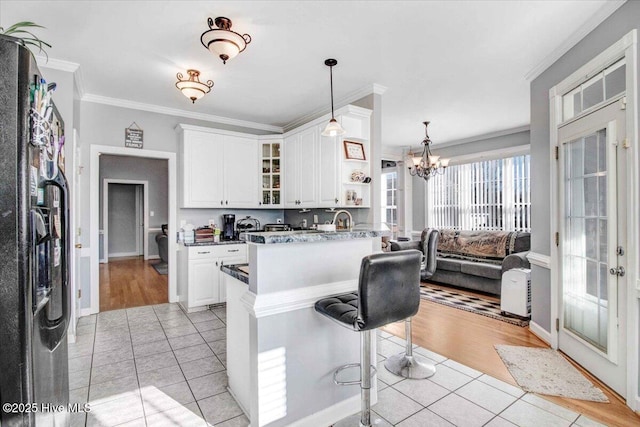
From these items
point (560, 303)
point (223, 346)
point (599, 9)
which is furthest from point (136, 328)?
point (599, 9)

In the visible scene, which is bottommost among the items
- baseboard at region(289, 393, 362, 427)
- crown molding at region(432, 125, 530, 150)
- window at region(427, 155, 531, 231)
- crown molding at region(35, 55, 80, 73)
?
baseboard at region(289, 393, 362, 427)

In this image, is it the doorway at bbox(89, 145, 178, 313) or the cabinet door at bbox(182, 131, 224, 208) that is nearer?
the doorway at bbox(89, 145, 178, 313)

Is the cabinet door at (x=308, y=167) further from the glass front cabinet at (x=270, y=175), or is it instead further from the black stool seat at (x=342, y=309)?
the black stool seat at (x=342, y=309)

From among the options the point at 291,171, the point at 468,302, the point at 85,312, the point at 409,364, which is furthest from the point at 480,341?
the point at 85,312

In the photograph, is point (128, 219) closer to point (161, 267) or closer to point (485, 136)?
point (161, 267)

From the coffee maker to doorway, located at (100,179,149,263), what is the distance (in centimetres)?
472

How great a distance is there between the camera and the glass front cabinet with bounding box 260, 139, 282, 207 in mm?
5086

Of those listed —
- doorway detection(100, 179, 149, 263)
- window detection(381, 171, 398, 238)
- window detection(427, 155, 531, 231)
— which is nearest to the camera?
window detection(427, 155, 531, 231)

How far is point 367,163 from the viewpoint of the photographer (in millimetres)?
3943

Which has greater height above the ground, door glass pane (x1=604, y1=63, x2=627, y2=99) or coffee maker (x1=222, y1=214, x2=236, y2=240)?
door glass pane (x1=604, y1=63, x2=627, y2=99)

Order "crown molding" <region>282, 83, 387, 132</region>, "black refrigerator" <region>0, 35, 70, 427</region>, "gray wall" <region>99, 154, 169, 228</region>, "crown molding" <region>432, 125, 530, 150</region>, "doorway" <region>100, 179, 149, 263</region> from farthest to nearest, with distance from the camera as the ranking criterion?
1. "doorway" <region>100, 179, 149, 263</region>
2. "gray wall" <region>99, 154, 169, 228</region>
3. "crown molding" <region>432, 125, 530, 150</region>
4. "crown molding" <region>282, 83, 387, 132</region>
5. "black refrigerator" <region>0, 35, 70, 427</region>

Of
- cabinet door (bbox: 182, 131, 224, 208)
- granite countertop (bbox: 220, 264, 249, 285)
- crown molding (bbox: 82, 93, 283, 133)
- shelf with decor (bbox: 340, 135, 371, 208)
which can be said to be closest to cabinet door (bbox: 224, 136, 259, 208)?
cabinet door (bbox: 182, 131, 224, 208)

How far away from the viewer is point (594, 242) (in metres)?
2.56

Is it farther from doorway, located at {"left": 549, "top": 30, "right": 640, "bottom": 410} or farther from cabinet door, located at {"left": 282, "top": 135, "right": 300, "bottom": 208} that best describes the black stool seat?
cabinet door, located at {"left": 282, "top": 135, "right": 300, "bottom": 208}
